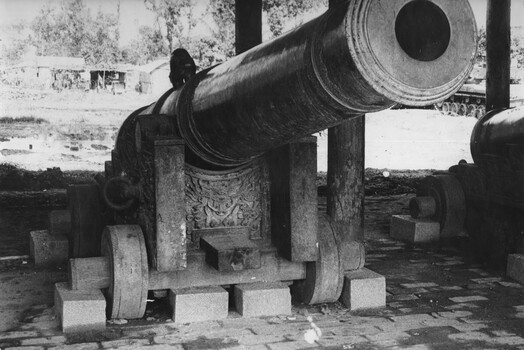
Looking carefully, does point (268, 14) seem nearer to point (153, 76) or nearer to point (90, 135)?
point (153, 76)

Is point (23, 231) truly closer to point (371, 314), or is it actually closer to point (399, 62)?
point (371, 314)

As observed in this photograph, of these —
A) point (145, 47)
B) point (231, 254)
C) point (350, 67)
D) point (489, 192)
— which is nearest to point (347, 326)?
point (231, 254)

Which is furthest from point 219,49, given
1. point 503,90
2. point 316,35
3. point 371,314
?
point 316,35

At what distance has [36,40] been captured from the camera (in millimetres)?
13133

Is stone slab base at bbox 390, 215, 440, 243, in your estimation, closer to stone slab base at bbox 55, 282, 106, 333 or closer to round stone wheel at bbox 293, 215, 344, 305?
round stone wheel at bbox 293, 215, 344, 305

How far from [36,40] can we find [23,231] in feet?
19.0

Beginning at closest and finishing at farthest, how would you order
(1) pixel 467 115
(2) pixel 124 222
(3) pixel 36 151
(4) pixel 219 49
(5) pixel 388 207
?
1. (2) pixel 124 222
2. (5) pixel 388 207
3. (3) pixel 36 151
4. (4) pixel 219 49
5. (1) pixel 467 115

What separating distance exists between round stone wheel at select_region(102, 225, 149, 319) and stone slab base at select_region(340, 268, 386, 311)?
4.47 feet

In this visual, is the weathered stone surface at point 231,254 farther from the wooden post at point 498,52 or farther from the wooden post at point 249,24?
the wooden post at point 498,52

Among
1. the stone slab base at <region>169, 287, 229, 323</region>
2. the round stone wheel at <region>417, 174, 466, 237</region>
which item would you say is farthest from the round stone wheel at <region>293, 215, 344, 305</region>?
the round stone wheel at <region>417, 174, 466, 237</region>

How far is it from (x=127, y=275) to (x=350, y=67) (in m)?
2.30

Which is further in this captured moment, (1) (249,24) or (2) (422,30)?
(1) (249,24)

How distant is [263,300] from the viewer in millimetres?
4766

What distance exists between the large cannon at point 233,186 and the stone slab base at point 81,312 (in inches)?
4.6
